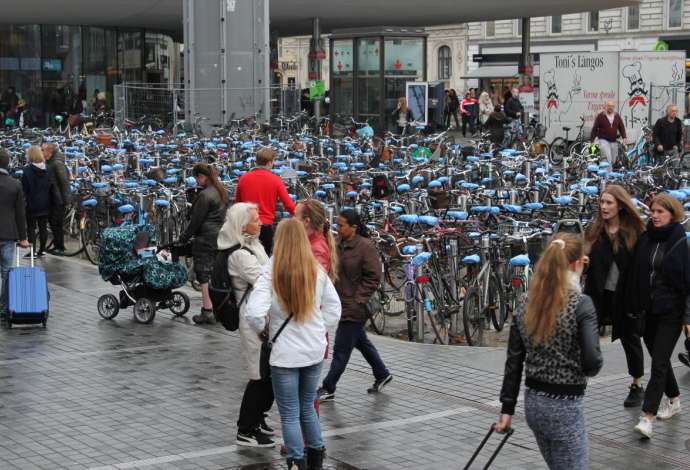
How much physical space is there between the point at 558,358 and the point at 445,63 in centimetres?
7855

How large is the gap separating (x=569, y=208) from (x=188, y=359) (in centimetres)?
577

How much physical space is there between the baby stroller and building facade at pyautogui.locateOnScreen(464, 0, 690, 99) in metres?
50.4

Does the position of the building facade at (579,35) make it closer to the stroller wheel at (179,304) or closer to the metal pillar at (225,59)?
the metal pillar at (225,59)

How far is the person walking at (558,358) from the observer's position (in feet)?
18.0

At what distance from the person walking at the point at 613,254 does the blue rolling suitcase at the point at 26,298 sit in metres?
5.72

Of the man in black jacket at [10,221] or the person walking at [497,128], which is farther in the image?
the person walking at [497,128]

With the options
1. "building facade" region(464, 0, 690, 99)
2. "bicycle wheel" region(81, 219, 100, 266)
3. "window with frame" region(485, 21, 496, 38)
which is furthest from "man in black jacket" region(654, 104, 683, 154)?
"window with frame" region(485, 21, 496, 38)

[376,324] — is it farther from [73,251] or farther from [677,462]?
[73,251]

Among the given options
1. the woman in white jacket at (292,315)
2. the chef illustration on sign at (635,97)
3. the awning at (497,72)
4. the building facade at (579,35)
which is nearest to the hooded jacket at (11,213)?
the woman in white jacket at (292,315)

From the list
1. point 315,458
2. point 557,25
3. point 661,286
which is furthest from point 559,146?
point 557,25

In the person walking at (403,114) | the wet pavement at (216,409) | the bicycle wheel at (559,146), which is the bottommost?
the wet pavement at (216,409)

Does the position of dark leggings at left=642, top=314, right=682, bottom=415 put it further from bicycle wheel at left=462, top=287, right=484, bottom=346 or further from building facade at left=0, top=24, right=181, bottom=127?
building facade at left=0, top=24, right=181, bottom=127

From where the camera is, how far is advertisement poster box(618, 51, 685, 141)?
1117 inches

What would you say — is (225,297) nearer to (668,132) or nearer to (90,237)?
(90,237)
